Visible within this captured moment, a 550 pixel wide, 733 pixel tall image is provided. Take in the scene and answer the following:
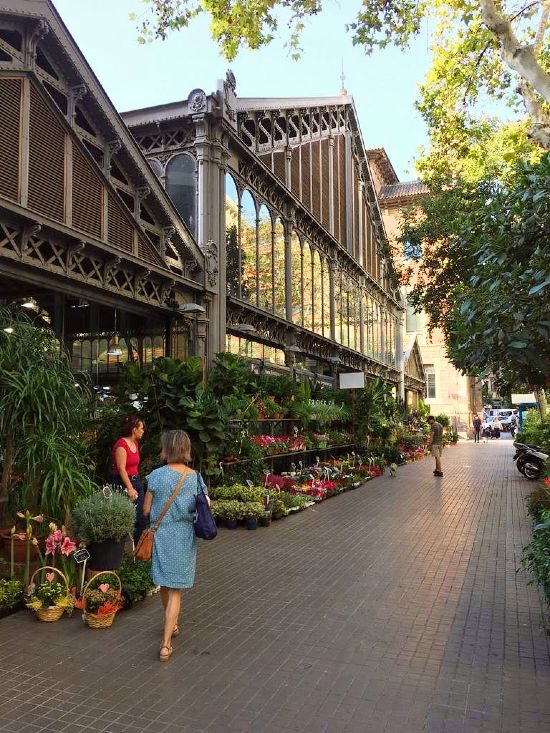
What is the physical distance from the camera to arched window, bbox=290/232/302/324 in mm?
19938

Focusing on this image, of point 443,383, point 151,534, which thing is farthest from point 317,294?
point 443,383

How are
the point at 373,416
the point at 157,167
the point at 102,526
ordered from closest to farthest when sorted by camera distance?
the point at 102,526
the point at 157,167
the point at 373,416

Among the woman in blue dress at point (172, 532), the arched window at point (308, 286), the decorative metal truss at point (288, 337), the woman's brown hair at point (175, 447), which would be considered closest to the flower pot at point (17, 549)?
the woman in blue dress at point (172, 532)

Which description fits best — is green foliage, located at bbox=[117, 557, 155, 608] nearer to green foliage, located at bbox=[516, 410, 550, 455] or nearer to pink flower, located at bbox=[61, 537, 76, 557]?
pink flower, located at bbox=[61, 537, 76, 557]

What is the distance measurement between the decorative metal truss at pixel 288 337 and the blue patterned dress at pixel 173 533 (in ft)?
33.7

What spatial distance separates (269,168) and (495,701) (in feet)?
52.0

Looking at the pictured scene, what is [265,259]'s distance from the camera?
58.4ft

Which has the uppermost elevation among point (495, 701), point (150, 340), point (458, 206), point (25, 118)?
point (458, 206)

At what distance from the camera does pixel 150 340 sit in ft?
44.0

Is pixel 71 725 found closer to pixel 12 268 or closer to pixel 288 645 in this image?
pixel 288 645

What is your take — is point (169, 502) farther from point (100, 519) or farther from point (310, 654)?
point (310, 654)

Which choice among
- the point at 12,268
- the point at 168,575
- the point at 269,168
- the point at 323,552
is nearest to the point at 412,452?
the point at 269,168

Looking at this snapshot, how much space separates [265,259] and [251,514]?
9.55 metres

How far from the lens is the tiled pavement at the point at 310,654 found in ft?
12.3
